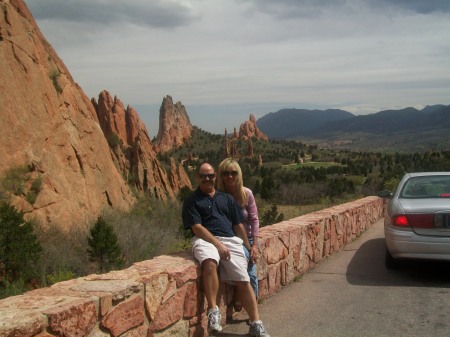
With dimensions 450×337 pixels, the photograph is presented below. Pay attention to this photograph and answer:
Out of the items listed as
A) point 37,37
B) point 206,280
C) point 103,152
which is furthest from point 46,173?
point 206,280

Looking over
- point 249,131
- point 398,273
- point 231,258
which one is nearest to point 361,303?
point 398,273

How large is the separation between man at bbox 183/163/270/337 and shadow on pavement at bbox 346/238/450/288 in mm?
2654

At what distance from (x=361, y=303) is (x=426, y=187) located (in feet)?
8.26

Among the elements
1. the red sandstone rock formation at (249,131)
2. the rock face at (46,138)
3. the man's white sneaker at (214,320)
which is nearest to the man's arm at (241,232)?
Answer: the man's white sneaker at (214,320)

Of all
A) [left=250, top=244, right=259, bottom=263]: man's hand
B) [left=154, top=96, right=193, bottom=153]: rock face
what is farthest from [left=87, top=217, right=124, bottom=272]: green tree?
[left=154, top=96, right=193, bottom=153]: rock face

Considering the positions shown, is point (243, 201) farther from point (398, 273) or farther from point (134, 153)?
point (134, 153)

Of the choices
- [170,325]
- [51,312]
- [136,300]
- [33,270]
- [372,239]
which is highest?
[51,312]

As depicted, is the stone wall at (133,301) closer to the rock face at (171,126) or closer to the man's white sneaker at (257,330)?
the man's white sneaker at (257,330)

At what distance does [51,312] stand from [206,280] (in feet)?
5.72

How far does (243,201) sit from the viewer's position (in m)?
5.07

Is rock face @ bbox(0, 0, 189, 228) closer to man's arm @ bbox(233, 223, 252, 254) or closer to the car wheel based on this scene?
the car wheel

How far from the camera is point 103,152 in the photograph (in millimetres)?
28047

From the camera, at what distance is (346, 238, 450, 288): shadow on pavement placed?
21.4 feet

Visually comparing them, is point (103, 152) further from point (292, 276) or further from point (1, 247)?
point (292, 276)
